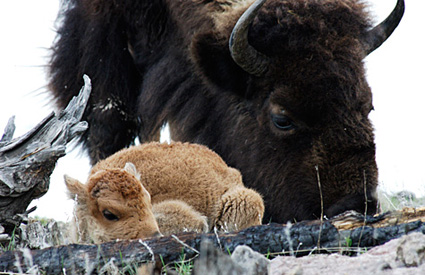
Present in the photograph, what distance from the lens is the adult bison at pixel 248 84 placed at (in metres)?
5.29

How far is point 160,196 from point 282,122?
1671 millimetres

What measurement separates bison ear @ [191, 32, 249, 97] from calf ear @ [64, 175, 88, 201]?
8.18 feet

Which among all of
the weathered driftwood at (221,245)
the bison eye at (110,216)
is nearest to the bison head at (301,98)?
the weathered driftwood at (221,245)

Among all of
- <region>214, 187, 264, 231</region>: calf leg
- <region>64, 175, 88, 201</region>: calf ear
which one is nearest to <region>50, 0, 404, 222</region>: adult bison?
<region>214, 187, 264, 231</region>: calf leg

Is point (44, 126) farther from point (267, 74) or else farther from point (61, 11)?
point (61, 11)

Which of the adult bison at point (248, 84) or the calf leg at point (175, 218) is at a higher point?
the adult bison at point (248, 84)

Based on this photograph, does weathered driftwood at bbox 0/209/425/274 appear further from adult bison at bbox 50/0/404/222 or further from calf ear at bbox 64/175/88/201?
adult bison at bbox 50/0/404/222

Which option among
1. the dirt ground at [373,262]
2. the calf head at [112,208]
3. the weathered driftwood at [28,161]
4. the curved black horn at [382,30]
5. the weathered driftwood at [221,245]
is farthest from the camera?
the curved black horn at [382,30]

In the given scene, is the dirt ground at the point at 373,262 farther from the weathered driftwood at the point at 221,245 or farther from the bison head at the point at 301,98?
the bison head at the point at 301,98

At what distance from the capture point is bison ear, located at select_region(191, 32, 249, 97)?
600 centimetres

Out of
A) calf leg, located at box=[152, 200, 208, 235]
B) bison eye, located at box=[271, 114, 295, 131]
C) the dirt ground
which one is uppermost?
bison eye, located at box=[271, 114, 295, 131]

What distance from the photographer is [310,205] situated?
17.7 feet

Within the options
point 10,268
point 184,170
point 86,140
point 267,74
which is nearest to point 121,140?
point 86,140

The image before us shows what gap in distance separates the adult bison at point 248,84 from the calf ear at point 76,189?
1.71 metres
